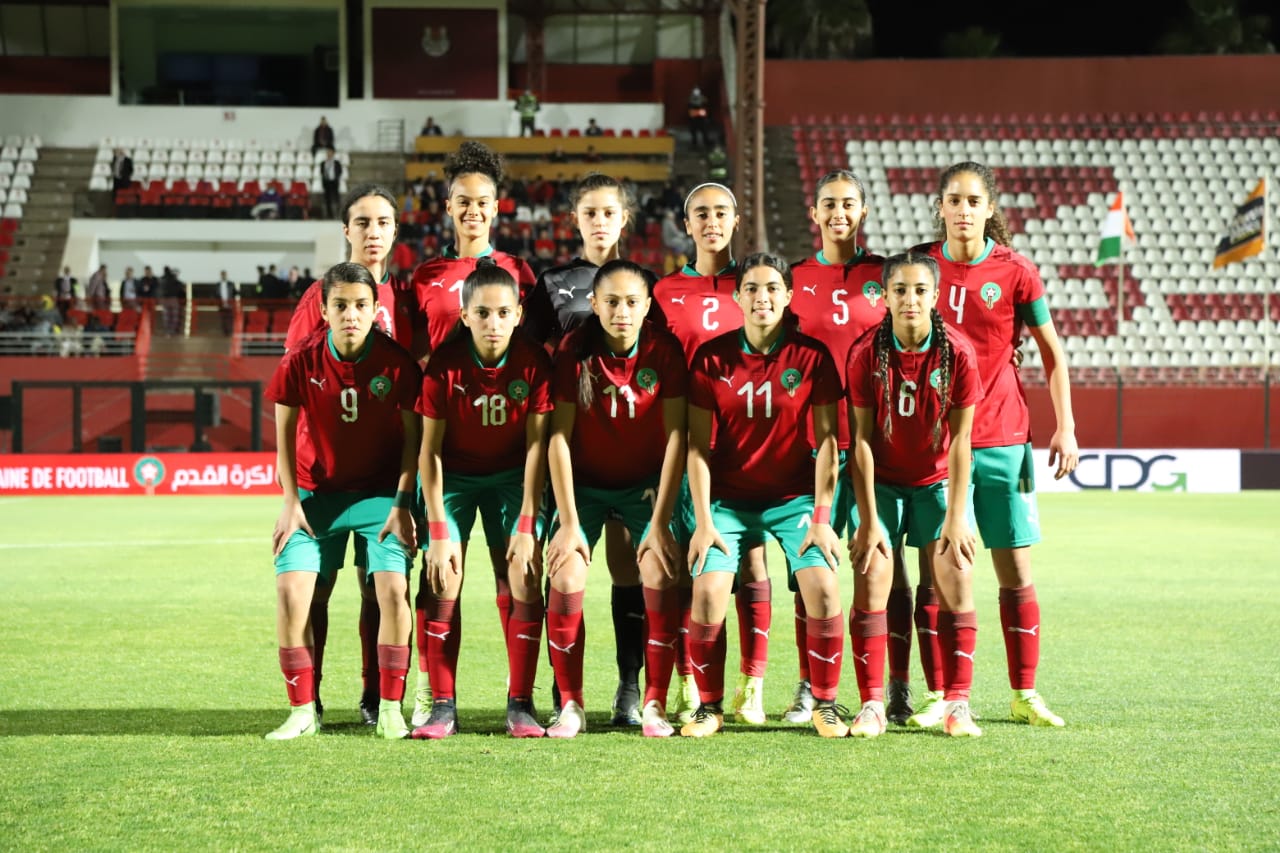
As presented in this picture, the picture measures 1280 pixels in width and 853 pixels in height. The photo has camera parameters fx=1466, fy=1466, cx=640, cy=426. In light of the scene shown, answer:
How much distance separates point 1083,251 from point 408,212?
1377cm

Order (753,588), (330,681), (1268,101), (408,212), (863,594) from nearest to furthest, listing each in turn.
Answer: (863,594)
(753,588)
(330,681)
(408,212)
(1268,101)

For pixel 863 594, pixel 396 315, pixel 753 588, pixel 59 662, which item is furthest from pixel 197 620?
pixel 863 594

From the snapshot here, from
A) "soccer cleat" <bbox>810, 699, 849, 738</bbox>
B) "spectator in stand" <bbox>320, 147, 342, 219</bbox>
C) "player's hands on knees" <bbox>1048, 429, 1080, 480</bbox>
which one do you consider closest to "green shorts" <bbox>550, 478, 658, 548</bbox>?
"soccer cleat" <bbox>810, 699, 849, 738</bbox>

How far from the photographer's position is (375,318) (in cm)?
584

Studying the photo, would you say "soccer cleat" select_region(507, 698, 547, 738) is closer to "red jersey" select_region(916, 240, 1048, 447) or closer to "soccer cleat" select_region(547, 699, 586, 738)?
"soccer cleat" select_region(547, 699, 586, 738)

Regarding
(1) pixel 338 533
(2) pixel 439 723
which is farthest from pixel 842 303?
(2) pixel 439 723

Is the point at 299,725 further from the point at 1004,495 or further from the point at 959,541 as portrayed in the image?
the point at 1004,495

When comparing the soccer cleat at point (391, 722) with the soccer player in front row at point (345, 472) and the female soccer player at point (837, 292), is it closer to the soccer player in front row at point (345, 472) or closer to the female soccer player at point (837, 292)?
the soccer player in front row at point (345, 472)

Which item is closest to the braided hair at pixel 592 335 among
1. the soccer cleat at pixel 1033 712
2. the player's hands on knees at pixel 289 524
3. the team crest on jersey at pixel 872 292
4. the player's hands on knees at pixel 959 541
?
the team crest on jersey at pixel 872 292

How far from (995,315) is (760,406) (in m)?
1.03

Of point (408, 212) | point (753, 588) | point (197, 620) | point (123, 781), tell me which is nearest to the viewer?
point (123, 781)

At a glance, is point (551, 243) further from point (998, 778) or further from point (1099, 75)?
point (998, 778)

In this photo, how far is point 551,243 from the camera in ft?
90.9

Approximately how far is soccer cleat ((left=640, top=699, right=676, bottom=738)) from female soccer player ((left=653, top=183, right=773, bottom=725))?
0.37 meters
